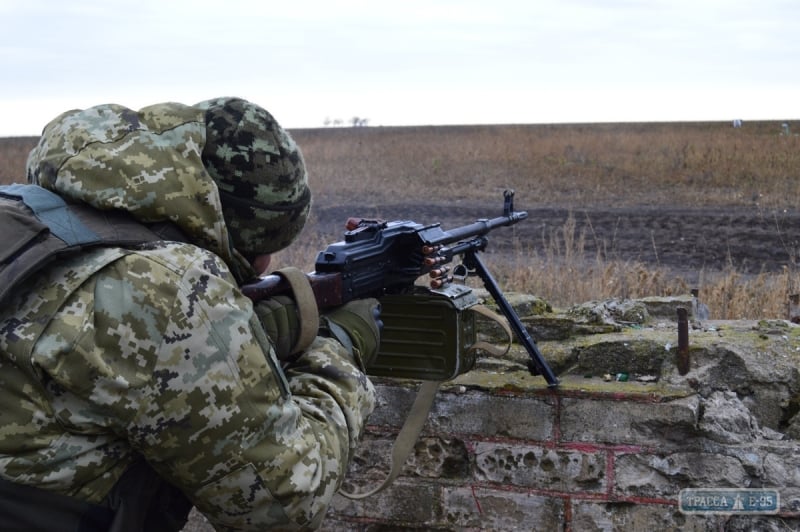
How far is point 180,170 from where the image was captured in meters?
1.83

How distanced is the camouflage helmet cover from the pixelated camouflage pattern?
0.26 meters

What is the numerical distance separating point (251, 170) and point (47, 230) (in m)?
0.49

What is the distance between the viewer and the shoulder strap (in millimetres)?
1653

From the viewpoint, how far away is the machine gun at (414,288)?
259 centimetres

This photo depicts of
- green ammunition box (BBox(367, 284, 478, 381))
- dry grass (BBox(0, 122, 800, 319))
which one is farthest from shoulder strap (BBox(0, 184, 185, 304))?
dry grass (BBox(0, 122, 800, 319))

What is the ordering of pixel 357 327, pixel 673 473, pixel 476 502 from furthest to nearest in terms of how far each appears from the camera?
pixel 476 502 < pixel 673 473 < pixel 357 327

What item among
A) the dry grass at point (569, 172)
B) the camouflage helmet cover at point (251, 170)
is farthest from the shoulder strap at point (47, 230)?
the dry grass at point (569, 172)

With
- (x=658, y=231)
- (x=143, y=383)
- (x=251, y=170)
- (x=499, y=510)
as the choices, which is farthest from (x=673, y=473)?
(x=658, y=231)

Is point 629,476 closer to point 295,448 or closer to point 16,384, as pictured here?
point 295,448

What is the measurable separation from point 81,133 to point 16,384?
0.53m

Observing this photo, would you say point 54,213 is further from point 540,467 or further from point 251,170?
point 540,467

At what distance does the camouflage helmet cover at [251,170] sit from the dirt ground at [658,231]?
7532 millimetres

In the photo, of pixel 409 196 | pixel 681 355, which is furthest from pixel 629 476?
pixel 409 196

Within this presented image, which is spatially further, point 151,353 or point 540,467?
point 540,467
